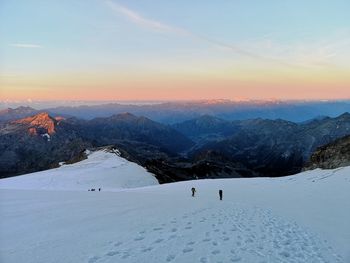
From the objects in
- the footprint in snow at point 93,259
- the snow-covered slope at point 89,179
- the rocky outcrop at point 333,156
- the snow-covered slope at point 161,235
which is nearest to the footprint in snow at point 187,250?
the snow-covered slope at point 161,235

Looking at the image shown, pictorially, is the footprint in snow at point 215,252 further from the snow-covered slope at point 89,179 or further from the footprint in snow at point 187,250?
the snow-covered slope at point 89,179

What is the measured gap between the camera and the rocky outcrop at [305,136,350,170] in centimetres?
7938

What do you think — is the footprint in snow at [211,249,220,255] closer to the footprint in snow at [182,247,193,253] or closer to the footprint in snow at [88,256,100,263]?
the footprint in snow at [182,247,193,253]

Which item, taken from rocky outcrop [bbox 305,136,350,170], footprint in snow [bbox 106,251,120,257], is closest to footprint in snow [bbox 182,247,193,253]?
footprint in snow [bbox 106,251,120,257]

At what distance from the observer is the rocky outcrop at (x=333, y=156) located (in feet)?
260

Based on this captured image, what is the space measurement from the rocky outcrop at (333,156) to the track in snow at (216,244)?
212 ft

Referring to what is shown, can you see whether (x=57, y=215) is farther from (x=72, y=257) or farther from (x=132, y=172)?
(x=132, y=172)

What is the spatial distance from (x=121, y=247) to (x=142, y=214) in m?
7.23


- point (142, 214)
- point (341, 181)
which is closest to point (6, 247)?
point (142, 214)

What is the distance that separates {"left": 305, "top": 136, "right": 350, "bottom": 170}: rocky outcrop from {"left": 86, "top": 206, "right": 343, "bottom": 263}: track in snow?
2546 inches

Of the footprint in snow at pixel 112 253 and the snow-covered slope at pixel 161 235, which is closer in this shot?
the footprint in snow at pixel 112 253

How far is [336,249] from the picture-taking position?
16.2 m

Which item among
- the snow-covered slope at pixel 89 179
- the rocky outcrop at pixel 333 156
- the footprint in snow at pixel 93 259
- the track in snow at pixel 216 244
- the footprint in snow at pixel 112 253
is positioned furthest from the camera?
the rocky outcrop at pixel 333 156

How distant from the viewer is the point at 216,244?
48.7 feet
